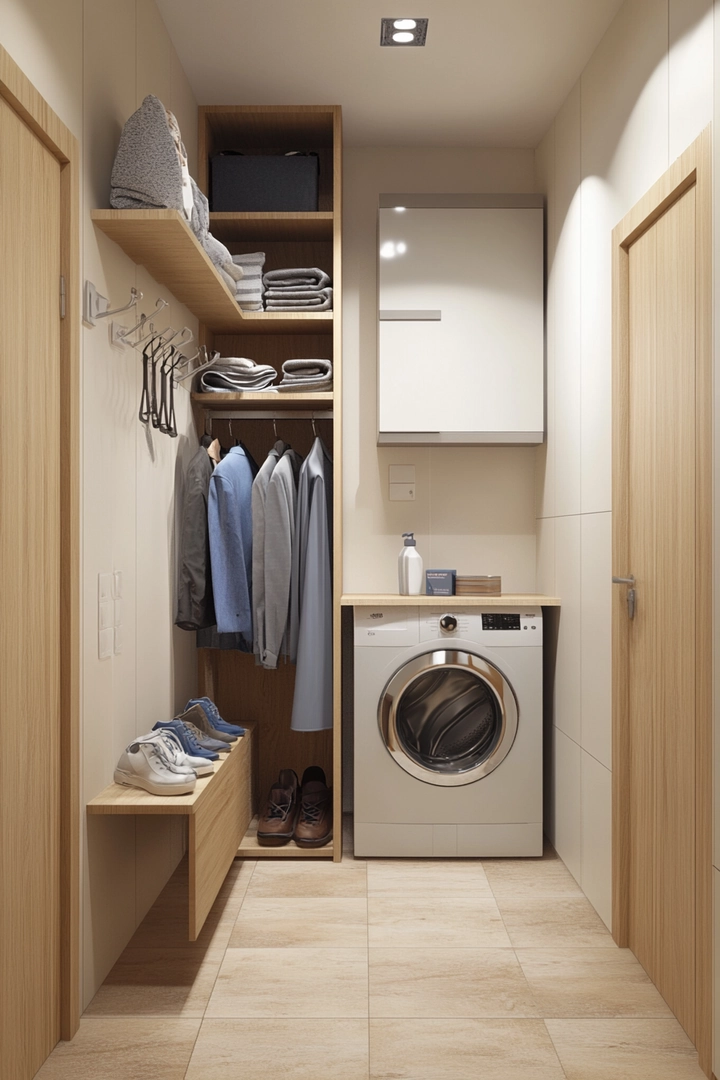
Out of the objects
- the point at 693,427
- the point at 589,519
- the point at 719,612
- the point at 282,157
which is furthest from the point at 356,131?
the point at 719,612

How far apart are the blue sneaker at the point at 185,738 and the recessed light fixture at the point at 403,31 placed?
2.24m

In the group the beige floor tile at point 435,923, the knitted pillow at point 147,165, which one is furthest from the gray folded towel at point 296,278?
the beige floor tile at point 435,923

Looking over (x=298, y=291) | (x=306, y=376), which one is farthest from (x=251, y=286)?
(x=306, y=376)

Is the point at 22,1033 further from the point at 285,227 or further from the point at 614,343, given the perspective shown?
the point at 285,227

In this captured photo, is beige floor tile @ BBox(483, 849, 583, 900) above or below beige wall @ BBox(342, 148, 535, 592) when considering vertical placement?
below

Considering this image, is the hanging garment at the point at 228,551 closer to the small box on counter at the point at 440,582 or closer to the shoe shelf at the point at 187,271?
the shoe shelf at the point at 187,271

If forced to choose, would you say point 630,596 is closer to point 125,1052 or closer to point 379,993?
point 379,993

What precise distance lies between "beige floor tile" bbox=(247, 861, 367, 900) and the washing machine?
0.14 metres

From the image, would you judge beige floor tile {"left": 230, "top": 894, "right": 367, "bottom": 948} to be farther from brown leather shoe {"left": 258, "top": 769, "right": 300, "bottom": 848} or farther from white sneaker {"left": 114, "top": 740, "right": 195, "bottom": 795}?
white sneaker {"left": 114, "top": 740, "right": 195, "bottom": 795}

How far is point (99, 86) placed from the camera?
2.11m

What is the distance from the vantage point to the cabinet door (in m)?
3.25

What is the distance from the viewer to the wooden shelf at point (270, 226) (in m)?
3.15

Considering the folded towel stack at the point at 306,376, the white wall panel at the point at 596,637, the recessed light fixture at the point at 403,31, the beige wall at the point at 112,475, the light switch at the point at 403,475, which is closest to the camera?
the beige wall at the point at 112,475

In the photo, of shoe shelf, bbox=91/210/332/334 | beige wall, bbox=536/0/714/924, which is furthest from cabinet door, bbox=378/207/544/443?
shoe shelf, bbox=91/210/332/334
